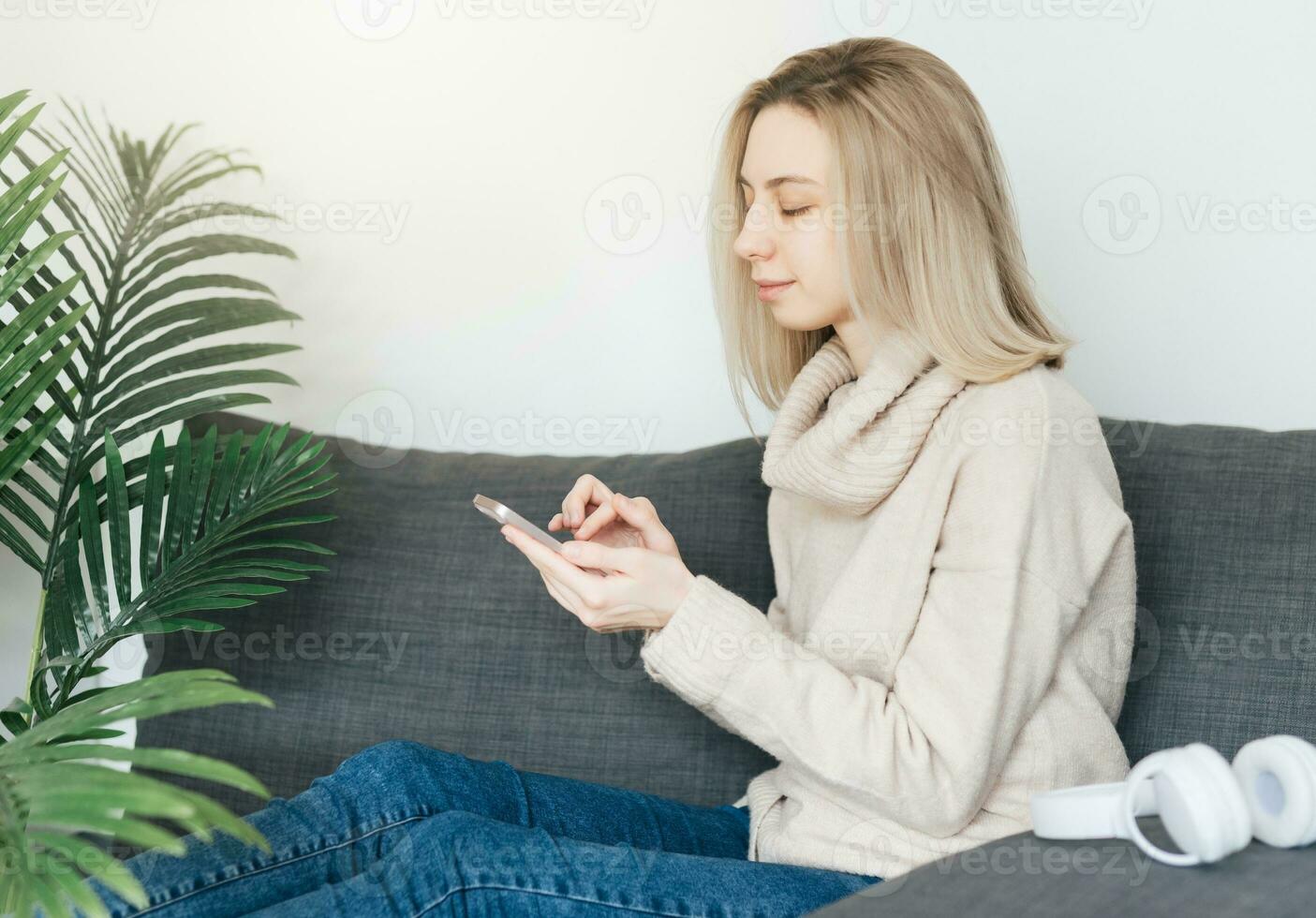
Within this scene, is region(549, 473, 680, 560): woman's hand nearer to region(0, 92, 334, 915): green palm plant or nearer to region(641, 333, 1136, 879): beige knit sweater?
region(641, 333, 1136, 879): beige knit sweater

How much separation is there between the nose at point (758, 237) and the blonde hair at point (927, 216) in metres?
0.09

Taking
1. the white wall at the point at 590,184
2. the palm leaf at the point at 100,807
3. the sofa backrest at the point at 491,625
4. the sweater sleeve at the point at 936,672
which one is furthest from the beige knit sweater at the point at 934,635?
the white wall at the point at 590,184

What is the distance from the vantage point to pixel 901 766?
111 cm

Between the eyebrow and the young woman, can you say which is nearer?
the young woman

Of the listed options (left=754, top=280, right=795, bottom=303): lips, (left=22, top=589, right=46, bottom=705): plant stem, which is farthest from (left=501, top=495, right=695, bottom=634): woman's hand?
(left=22, top=589, right=46, bottom=705): plant stem

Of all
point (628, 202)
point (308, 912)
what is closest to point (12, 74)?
point (628, 202)

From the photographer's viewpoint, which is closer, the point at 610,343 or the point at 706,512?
the point at 706,512

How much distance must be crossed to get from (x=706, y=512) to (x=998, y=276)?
0.50 m

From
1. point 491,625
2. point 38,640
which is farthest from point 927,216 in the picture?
point 38,640

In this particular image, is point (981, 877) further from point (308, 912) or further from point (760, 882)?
point (308, 912)

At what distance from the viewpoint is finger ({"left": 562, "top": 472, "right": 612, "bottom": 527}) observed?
1.38 meters

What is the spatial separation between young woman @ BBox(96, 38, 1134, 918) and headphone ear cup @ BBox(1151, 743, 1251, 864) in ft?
0.82

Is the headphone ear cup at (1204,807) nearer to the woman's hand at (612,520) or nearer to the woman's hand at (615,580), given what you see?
the woman's hand at (615,580)

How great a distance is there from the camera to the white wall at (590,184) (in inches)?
71.1
